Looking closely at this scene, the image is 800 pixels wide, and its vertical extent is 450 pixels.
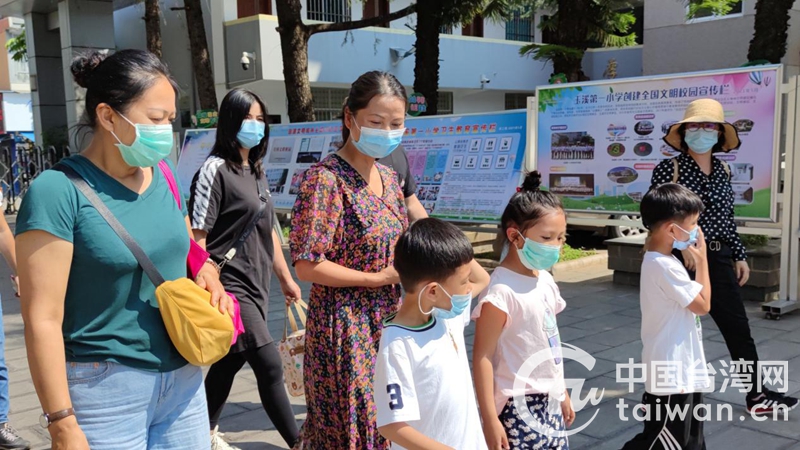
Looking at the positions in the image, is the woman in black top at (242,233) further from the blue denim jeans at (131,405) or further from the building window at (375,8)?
the building window at (375,8)

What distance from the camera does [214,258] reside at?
11.1ft

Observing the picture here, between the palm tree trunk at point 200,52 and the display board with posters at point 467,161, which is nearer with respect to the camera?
the display board with posters at point 467,161

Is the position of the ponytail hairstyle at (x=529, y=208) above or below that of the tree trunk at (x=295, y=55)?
below

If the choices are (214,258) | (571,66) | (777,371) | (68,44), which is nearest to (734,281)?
(777,371)

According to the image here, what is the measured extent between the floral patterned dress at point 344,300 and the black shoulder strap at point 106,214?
59cm

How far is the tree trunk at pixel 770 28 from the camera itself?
9.52m

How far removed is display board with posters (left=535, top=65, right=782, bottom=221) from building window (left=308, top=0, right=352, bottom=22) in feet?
39.6

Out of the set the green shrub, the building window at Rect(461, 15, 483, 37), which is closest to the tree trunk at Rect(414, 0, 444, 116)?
the green shrub

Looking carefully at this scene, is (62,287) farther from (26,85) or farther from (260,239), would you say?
(26,85)

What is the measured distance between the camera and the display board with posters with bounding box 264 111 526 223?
25.4 feet

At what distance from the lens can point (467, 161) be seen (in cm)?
811

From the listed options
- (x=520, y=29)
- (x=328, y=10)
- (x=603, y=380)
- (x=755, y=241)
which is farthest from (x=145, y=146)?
(x=520, y=29)

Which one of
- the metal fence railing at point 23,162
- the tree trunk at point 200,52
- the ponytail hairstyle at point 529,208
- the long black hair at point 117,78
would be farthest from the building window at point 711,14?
the long black hair at point 117,78

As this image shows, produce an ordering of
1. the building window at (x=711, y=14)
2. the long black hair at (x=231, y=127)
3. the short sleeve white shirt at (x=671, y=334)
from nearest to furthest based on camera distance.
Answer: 1. the short sleeve white shirt at (x=671, y=334)
2. the long black hair at (x=231, y=127)
3. the building window at (x=711, y=14)
